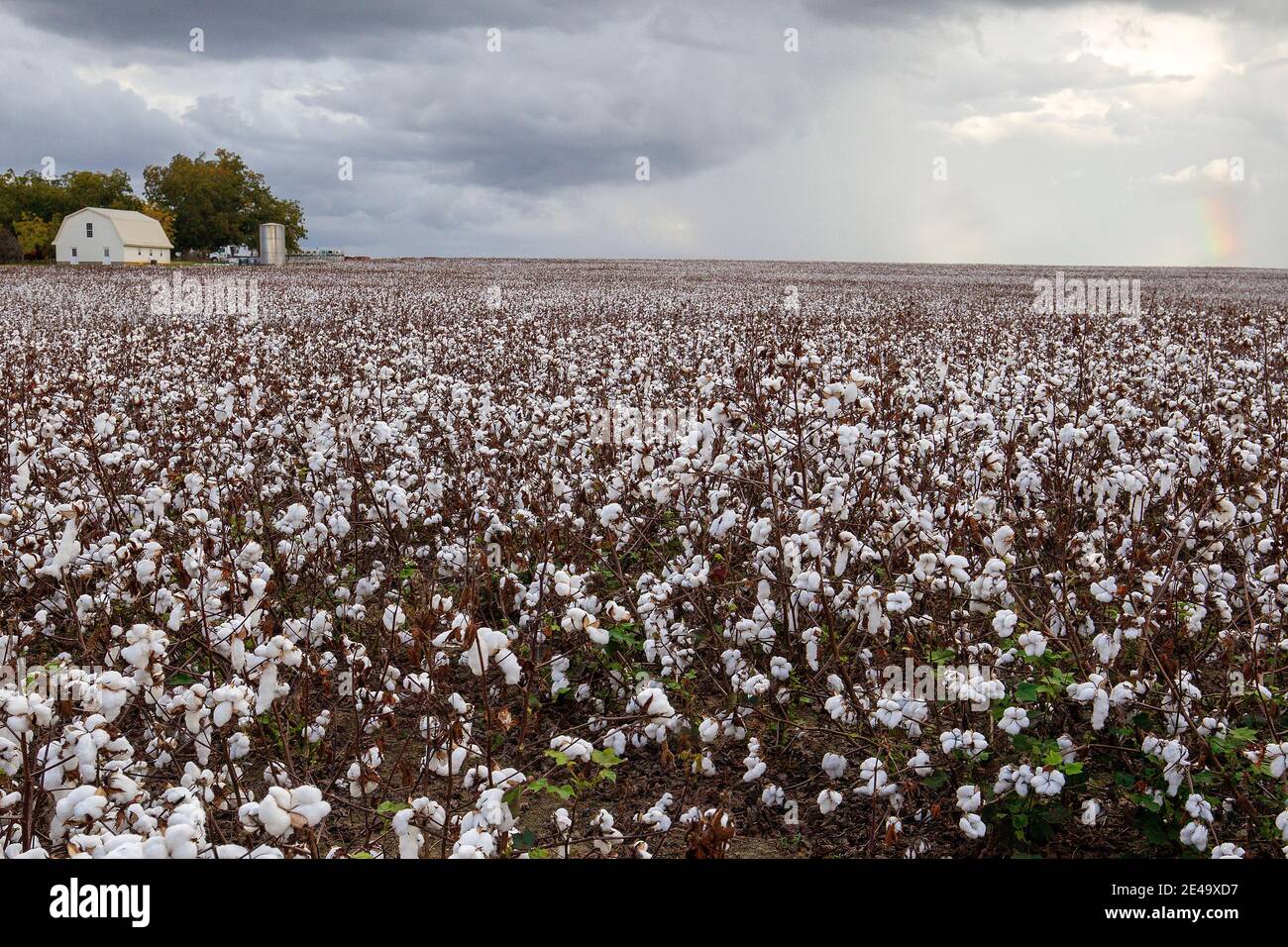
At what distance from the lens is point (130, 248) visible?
277 feet

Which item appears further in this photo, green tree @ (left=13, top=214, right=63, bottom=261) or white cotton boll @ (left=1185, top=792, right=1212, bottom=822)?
green tree @ (left=13, top=214, right=63, bottom=261)

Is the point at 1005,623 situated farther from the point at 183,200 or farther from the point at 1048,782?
the point at 183,200

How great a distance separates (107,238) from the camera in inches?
3356

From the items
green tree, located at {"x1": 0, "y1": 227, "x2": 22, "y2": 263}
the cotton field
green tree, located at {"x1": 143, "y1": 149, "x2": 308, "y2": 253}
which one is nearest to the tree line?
green tree, located at {"x1": 143, "y1": 149, "x2": 308, "y2": 253}

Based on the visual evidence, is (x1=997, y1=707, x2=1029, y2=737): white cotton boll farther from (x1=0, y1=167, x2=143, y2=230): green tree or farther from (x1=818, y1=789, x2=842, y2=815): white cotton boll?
(x1=0, y1=167, x2=143, y2=230): green tree

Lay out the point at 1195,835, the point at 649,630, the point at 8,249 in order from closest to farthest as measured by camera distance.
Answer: the point at 1195,835, the point at 649,630, the point at 8,249

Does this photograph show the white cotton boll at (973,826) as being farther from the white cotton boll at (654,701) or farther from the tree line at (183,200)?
the tree line at (183,200)

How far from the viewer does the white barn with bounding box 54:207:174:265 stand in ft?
276

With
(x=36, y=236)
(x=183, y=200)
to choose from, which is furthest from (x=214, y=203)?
(x=36, y=236)

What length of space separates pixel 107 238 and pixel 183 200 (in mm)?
13107

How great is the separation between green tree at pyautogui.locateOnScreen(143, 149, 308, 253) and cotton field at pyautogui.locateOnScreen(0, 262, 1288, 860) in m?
94.7

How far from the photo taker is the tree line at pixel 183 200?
93.2 m

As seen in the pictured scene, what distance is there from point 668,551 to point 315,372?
21.1 feet

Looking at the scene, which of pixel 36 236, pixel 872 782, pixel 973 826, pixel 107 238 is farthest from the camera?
pixel 36 236
